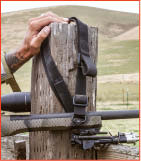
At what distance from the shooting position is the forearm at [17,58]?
2.27 metres

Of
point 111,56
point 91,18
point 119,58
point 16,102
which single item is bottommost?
point 16,102

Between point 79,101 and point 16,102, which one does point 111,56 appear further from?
point 79,101

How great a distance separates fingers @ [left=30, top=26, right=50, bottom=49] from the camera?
2.11 meters

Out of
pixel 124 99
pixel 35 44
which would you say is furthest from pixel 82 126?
pixel 124 99

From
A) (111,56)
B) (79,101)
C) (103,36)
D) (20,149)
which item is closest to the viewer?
(79,101)

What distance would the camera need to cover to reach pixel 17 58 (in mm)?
2336

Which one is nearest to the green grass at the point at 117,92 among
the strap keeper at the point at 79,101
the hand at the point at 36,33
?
the hand at the point at 36,33

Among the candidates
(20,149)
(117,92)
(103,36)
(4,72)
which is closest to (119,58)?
(103,36)

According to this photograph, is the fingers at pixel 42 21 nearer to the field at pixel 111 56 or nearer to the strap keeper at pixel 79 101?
the strap keeper at pixel 79 101

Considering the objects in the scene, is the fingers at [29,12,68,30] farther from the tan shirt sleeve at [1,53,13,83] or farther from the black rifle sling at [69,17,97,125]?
the tan shirt sleeve at [1,53,13,83]

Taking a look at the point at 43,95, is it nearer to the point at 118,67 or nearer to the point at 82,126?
the point at 82,126

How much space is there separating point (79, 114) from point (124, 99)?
901 inches

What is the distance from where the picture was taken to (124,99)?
24.5 metres

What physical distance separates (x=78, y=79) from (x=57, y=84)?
13 cm
